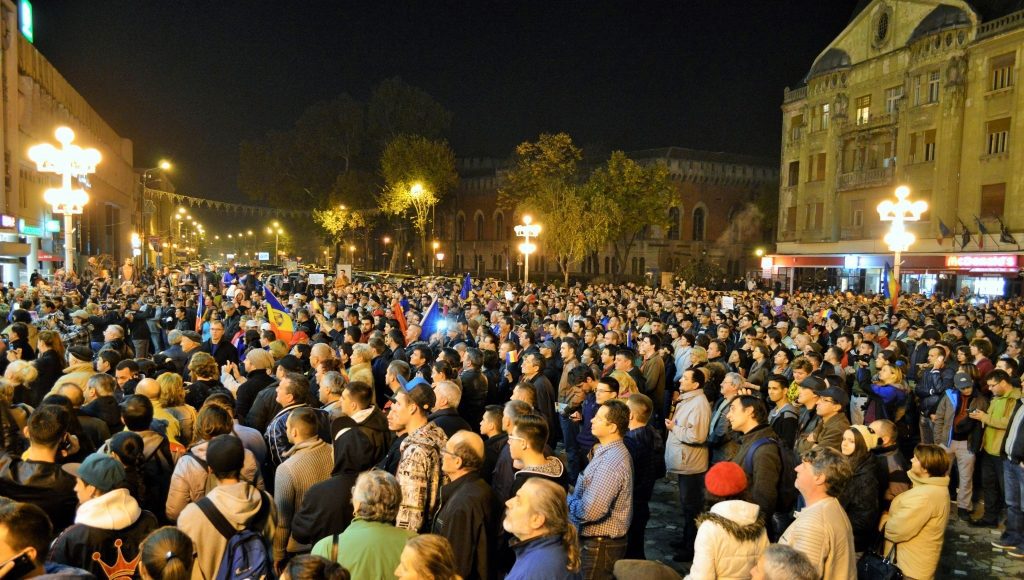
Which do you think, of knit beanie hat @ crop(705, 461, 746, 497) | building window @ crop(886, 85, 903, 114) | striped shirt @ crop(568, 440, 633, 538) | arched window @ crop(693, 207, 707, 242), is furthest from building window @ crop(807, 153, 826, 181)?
knit beanie hat @ crop(705, 461, 746, 497)

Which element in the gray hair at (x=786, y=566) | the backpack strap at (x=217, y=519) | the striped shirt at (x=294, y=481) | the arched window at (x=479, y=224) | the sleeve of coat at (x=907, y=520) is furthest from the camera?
the arched window at (x=479, y=224)

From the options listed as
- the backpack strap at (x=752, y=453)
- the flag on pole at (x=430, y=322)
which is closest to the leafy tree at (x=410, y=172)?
the flag on pole at (x=430, y=322)

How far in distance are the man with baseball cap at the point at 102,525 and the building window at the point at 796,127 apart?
44.3 metres

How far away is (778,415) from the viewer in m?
6.54

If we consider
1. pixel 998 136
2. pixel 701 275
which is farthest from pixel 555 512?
pixel 701 275

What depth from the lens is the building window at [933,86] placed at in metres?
34.0

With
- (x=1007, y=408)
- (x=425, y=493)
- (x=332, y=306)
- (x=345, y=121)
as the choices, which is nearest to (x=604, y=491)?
(x=425, y=493)

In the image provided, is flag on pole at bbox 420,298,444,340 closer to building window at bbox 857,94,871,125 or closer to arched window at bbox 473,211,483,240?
→ building window at bbox 857,94,871,125

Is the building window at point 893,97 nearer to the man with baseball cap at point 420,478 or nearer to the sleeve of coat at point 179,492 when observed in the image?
the man with baseball cap at point 420,478

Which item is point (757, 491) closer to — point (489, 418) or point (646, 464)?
point (646, 464)

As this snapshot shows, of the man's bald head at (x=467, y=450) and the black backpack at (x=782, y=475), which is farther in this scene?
the black backpack at (x=782, y=475)

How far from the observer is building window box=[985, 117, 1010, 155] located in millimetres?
31109

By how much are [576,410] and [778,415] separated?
6.26ft

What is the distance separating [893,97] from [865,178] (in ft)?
13.5
